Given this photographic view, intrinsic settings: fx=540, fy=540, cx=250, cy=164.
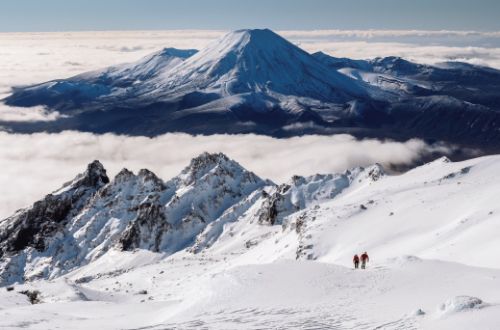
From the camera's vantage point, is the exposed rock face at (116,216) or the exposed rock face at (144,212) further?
the exposed rock face at (116,216)

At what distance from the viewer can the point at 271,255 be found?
238 feet

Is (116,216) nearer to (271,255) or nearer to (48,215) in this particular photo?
(48,215)

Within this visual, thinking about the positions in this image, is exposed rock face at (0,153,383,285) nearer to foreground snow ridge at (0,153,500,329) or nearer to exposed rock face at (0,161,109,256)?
exposed rock face at (0,161,109,256)

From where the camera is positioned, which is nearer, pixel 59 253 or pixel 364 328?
pixel 364 328

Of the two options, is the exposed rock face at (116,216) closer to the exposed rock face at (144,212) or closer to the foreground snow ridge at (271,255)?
the exposed rock face at (144,212)

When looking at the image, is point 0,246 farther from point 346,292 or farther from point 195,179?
point 346,292

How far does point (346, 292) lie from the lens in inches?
1289

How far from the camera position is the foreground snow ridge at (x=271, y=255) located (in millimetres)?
29844

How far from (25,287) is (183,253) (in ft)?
222

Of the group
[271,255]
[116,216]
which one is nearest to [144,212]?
[116,216]

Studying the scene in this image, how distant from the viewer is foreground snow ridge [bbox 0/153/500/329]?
29.8 m

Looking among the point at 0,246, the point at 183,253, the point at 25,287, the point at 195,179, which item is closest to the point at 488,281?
the point at 25,287

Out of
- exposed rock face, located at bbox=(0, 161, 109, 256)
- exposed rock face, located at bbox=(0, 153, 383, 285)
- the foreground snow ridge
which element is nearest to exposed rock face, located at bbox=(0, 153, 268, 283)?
exposed rock face, located at bbox=(0, 161, 109, 256)

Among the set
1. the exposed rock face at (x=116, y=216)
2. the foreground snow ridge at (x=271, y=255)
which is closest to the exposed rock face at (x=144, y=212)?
the exposed rock face at (x=116, y=216)
